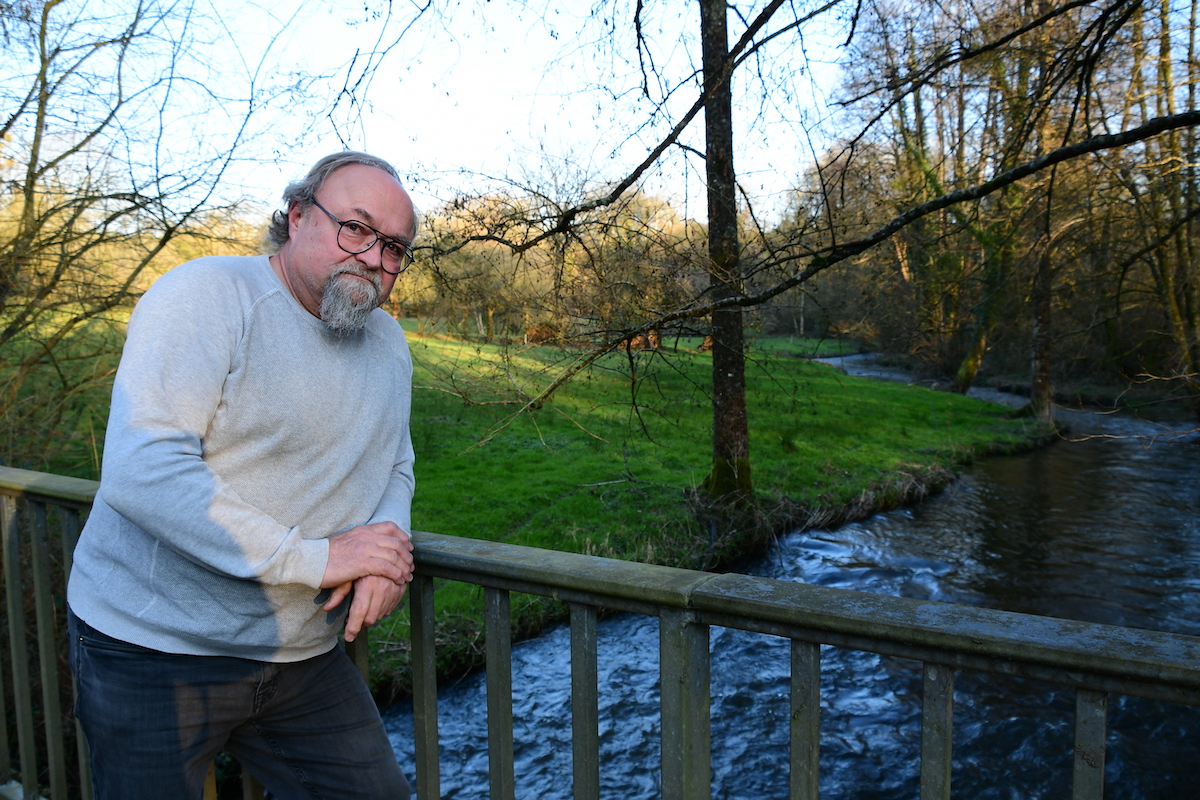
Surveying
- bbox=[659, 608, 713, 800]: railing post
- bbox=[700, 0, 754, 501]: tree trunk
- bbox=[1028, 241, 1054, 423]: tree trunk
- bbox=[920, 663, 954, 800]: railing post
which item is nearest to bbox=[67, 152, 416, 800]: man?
bbox=[659, 608, 713, 800]: railing post

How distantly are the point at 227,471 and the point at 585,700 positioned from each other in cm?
88

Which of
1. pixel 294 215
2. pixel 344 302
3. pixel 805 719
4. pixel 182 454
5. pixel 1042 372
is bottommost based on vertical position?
pixel 1042 372

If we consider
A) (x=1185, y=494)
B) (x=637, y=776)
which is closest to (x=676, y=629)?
(x=637, y=776)

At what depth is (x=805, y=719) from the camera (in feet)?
4.59

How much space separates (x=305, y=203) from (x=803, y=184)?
431 centimetres

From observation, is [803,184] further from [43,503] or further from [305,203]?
[43,503]

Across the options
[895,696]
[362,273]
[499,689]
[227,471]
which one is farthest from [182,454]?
[895,696]

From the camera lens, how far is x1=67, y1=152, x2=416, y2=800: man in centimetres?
155

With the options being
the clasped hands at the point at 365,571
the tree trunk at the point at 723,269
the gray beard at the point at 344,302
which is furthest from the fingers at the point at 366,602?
the tree trunk at the point at 723,269

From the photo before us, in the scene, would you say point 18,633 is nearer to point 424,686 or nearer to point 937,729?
point 424,686

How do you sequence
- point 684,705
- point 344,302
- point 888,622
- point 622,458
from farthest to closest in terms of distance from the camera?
1. point 622,458
2. point 344,302
3. point 684,705
4. point 888,622

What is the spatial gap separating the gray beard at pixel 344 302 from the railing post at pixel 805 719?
118cm

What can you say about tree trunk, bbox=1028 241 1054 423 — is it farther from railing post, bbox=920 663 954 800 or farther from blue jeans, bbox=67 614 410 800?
blue jeans, bbox=67 614 410 800

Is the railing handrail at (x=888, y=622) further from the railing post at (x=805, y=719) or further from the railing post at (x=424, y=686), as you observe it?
the railing post at (x=424, y=686)
